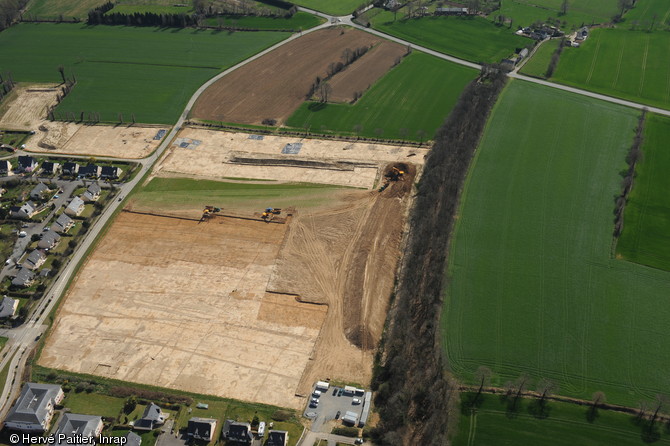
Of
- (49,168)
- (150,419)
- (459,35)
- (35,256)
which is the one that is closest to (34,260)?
(35,256)

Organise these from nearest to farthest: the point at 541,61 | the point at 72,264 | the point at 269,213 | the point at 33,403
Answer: the point at 33,403 < the point at 72,264 < the point at 269,213 < the point at 541,61

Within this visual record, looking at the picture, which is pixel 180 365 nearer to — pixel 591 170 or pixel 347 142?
pixel 347 142

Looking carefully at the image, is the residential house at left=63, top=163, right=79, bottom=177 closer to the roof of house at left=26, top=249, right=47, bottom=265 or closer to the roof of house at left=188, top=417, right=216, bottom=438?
the roof of house at left=26, top=249, right=47, bottom=265

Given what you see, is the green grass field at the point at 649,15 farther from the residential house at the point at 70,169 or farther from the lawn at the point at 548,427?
the residential house at the point at 70,169

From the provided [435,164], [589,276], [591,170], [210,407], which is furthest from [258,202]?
[591,170]

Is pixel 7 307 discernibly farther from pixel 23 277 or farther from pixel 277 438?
pixel 277 438

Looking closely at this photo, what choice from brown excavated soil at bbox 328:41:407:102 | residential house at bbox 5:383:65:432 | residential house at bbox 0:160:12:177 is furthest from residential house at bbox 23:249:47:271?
brown excavated soil at bbox 328:41:407:102
